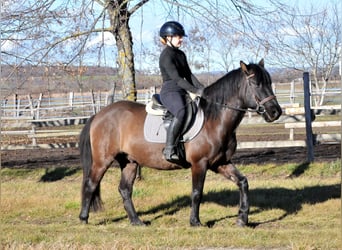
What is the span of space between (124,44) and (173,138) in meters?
4.66

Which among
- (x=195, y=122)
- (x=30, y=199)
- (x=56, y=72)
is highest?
(x=56, y=72)

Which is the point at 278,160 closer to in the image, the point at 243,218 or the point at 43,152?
the point at 243,218

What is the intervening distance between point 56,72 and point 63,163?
4.00 m

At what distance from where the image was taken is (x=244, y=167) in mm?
13656

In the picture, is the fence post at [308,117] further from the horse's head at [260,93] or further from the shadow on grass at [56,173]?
the shadow on grass at [56,173]

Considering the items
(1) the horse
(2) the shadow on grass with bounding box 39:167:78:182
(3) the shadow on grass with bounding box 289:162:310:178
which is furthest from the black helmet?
(2) the shadow on grass with bounding box 39:167:78:182

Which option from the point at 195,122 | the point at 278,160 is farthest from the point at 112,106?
the point at 278,160

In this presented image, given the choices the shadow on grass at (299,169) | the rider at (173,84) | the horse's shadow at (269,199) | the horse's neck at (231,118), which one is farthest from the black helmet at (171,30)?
the shadow on grass at (299,169)

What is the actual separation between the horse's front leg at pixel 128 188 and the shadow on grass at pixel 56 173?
186 inches

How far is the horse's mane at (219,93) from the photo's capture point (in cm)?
886

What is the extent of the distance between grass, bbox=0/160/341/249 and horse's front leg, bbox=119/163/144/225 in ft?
0.69

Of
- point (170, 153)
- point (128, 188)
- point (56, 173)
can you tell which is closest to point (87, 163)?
point (128, 188)

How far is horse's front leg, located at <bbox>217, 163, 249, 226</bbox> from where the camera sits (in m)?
→ 8.74

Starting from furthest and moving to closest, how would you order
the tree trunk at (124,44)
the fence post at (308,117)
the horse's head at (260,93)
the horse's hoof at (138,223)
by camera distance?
the fence post at (308,117)
the tree trunk at (124,44)
the horse's hoof at (138,223)
the horse's head at (260,93)
